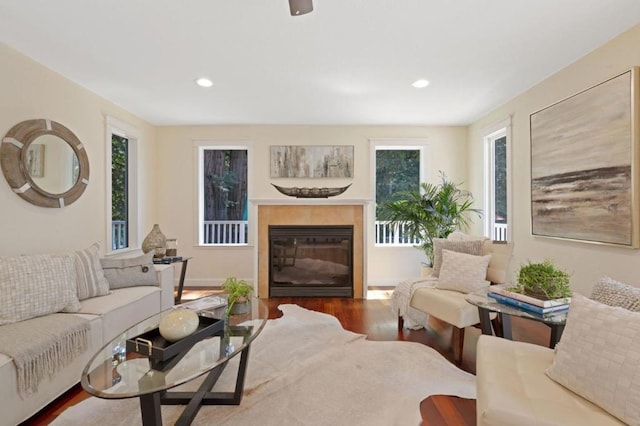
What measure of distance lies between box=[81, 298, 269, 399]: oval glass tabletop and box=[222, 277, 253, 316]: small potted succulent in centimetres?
18

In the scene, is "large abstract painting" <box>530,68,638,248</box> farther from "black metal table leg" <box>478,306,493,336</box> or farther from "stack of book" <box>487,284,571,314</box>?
"black metal table leg" <box>478,306,493,336</box>

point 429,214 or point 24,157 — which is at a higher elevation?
point 24,157

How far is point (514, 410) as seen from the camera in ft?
3.94

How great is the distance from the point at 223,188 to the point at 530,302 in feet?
14.3

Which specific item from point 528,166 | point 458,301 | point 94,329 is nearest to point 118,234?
point 94,329

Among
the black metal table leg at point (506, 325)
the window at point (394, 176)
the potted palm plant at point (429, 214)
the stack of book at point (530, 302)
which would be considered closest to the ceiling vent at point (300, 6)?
the stack of book at point (530, 302)

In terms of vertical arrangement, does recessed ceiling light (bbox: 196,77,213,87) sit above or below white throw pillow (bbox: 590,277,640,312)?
above

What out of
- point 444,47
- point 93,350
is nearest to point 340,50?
point 444,47

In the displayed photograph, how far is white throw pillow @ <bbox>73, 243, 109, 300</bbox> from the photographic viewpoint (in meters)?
2.58

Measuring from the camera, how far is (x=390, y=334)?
10.0 feet

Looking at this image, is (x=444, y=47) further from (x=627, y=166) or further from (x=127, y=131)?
(x=127, y=131)

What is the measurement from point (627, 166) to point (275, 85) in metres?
3.12

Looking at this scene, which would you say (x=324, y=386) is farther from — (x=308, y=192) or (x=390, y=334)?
(x=308, y=192)

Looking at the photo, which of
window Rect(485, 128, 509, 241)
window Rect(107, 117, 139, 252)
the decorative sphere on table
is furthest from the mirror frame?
window Rect(485, 128, 509, 241)
